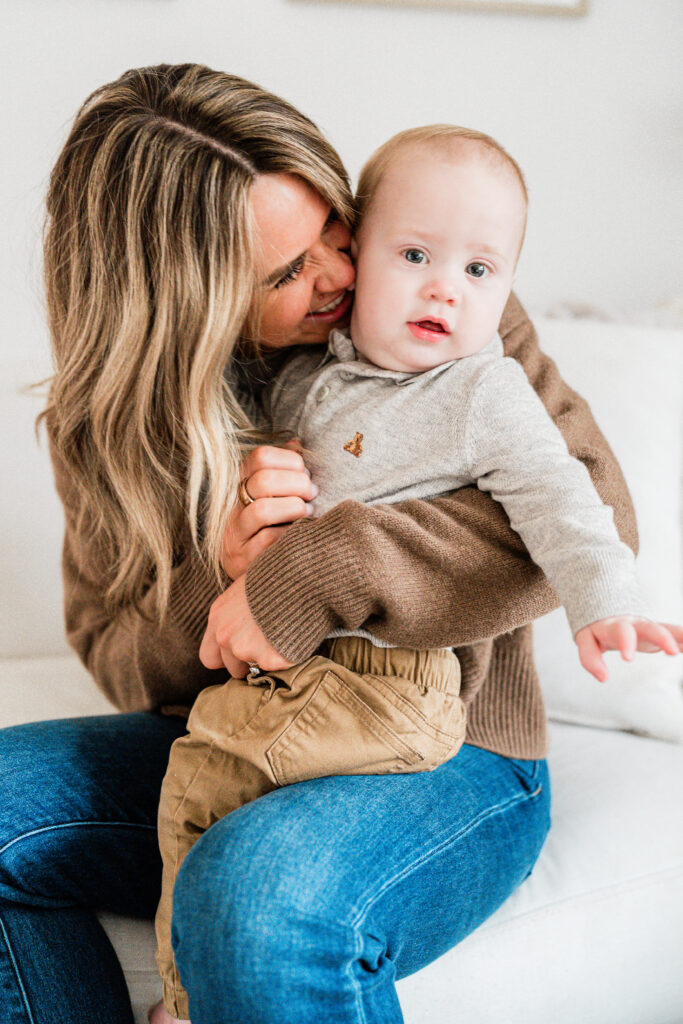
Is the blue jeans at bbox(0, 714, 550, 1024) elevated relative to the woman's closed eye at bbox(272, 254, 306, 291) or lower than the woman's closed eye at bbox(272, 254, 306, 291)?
lower

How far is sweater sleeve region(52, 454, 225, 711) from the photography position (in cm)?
104

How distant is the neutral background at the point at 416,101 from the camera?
1.54 meters

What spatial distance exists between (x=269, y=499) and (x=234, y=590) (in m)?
0.11

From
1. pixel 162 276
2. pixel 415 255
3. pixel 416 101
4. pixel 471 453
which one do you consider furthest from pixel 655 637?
pixel 416 101

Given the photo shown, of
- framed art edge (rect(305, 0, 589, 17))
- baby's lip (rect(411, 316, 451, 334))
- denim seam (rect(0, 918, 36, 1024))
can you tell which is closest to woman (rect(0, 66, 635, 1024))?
denim seam (rect(0, 918, 36, 1024))

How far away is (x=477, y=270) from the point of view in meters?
0.94

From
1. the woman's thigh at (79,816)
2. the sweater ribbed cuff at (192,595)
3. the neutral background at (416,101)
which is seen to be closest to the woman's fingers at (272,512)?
the sweater ribbed cuff at (192,595)

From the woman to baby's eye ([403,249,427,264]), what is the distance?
3.1 inches

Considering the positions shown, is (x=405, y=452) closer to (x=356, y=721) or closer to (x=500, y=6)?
(x=356, y=721)

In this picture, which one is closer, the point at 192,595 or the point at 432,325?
the point at 432,325

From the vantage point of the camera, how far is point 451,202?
911 millimetres

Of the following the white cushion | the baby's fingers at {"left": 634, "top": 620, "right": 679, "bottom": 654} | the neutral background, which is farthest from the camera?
the neutral background

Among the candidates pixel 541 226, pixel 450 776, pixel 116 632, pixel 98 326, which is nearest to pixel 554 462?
pixel 450 776

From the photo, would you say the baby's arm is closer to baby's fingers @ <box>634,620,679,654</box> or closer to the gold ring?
baby's fingers @ <box>634,620,679,654</box>
